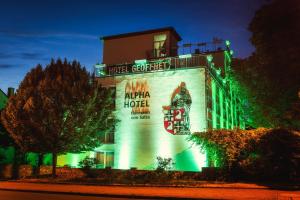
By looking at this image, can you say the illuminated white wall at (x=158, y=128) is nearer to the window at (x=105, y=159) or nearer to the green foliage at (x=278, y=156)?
the window at (x=105, y=159)

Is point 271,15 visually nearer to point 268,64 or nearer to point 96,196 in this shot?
point 268,64

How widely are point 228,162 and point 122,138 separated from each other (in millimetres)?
8733

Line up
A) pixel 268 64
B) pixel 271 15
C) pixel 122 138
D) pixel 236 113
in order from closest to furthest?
pixel 271 15 → pixel 268 64 → pixel 122 138 → pixel 236 113

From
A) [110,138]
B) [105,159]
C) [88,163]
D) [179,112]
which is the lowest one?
[88,163]

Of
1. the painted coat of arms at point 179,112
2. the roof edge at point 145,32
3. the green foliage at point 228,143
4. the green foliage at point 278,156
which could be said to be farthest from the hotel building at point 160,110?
the roof edge at point 145,32

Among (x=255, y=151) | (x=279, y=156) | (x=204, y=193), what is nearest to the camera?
(x=204, y=193)

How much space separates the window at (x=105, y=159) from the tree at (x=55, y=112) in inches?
100

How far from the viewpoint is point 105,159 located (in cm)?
2666

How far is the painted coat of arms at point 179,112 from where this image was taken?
24.0 m

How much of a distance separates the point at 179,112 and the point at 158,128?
1906mm

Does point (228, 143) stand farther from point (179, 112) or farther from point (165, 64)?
point (165, 64)

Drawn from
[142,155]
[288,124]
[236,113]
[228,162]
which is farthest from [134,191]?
[236,113]

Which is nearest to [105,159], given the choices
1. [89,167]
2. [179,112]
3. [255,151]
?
[89,167]

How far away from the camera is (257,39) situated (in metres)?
22.2
